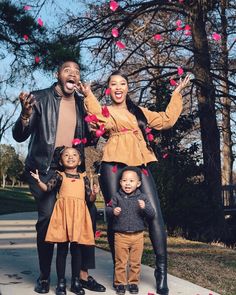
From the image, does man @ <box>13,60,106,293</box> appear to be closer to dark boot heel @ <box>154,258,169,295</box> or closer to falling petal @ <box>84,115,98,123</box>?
Answer: falling petal @ <box>84,115,98,123</box>

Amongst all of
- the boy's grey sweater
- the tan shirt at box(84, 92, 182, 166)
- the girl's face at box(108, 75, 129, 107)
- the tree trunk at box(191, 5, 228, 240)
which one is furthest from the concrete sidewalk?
the tree trunk at box(191, 5, 228, 240)

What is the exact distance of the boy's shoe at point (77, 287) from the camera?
4008mm

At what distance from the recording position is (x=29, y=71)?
1087 cm

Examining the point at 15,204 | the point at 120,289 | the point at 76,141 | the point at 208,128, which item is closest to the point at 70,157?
the point at 76,141

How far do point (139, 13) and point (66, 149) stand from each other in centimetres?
910

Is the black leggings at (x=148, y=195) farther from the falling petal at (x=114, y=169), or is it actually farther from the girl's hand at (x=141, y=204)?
the girl's hand at (x=141, y=204)

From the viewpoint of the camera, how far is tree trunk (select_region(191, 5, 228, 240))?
11695 millimetres

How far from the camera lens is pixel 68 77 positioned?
417 cm

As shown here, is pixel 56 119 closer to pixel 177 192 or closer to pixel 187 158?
pixel 177 192

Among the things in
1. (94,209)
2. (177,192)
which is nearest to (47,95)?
(94,209)

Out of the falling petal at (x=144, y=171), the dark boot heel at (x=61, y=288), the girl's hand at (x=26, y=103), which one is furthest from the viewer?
the falling petal at (x=144, y=171)

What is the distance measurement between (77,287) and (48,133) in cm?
123

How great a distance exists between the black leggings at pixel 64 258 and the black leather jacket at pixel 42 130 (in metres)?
0.60

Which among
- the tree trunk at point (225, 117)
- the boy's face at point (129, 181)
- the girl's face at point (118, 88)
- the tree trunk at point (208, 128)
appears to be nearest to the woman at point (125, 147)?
the girl's face at point (118, 88)
